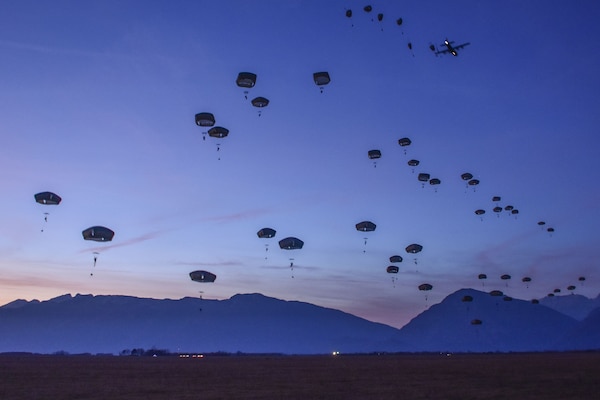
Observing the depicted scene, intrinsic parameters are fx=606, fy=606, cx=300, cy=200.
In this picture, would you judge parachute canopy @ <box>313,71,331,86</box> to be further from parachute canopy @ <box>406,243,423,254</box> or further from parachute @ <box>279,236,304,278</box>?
parachute canopy @ <box>406,243,423,254</box>

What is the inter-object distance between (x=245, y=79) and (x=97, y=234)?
22.7 meters

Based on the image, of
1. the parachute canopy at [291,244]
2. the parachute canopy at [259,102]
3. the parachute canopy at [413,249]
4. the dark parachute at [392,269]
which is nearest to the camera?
the parachute canopy at [259,102]

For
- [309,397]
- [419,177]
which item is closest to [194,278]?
[419,177]

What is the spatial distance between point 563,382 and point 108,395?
34207mm

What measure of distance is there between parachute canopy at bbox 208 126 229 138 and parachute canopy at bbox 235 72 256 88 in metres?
5.26

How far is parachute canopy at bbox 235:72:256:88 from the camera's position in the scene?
194 ft

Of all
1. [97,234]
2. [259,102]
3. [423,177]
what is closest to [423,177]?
[423,177]

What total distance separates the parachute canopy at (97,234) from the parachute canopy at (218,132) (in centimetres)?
1533

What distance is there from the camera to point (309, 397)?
1410 inches

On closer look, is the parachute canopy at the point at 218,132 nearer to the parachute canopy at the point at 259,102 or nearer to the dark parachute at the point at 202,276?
the parachute canopy at the point at 259,102

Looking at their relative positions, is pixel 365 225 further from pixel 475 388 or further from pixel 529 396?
pixel 529 396

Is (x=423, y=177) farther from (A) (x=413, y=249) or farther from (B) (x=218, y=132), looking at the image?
(B) (x=218, y=132)

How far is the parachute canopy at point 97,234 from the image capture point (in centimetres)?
6374

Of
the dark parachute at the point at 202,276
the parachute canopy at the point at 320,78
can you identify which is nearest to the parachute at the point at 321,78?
the parachute canopy at the point at 320,78
